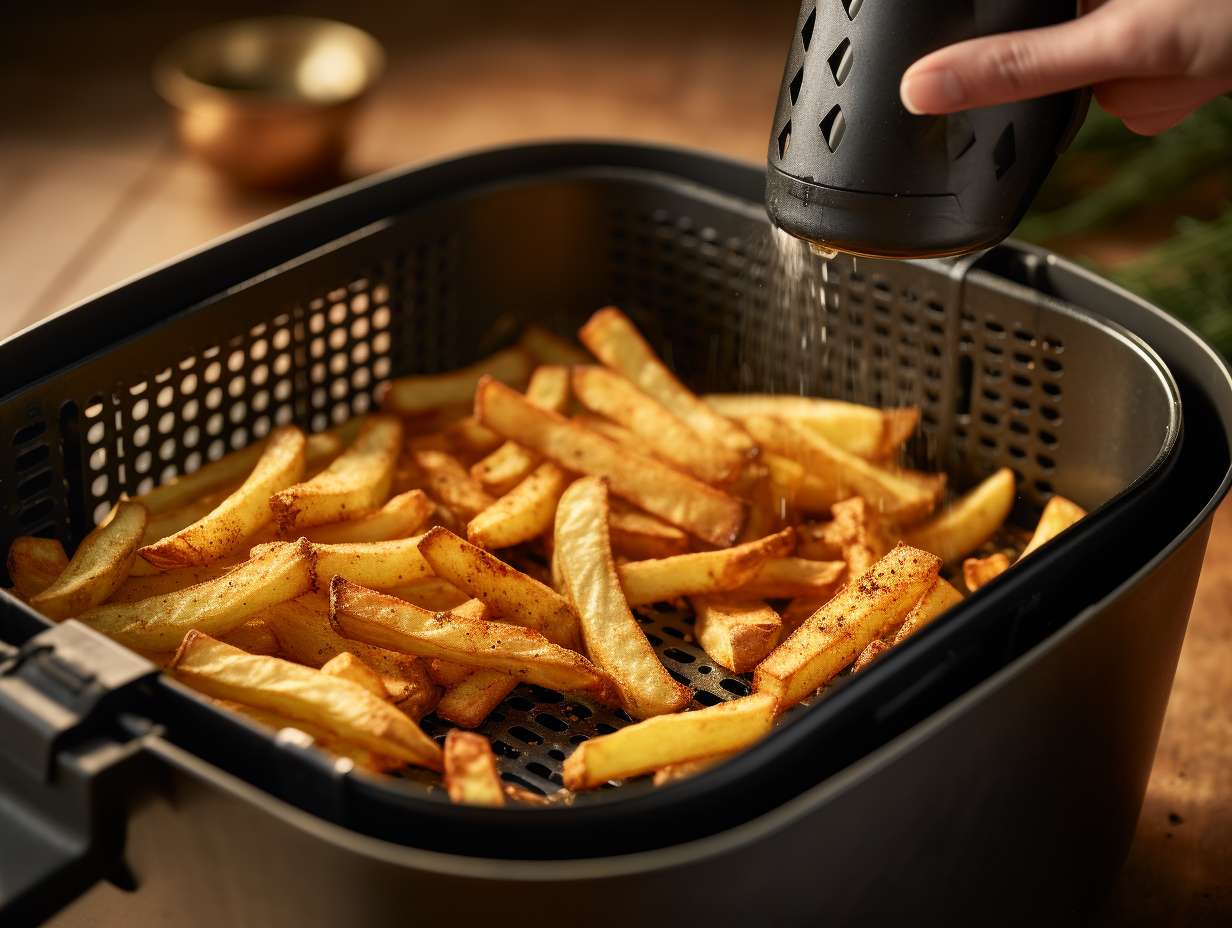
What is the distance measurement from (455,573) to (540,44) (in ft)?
9.10

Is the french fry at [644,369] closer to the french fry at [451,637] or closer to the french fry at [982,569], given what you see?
the french fry at [982,569]

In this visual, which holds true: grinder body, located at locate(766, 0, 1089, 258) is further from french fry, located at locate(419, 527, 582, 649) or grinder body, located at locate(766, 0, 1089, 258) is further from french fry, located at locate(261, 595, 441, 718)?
french fry, located at locate(261, 595, 441, 718)

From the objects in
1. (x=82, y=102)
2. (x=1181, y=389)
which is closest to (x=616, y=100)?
(x=82, y=102)

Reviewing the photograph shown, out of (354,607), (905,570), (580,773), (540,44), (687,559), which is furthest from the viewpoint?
(540,44)

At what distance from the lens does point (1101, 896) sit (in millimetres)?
1672

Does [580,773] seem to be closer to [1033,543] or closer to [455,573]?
[455,573]

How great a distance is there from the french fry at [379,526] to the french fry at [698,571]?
0.88 ft

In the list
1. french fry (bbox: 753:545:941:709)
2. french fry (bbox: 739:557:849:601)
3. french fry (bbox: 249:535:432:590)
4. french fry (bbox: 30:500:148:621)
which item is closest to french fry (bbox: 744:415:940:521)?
french fry (bbox: 739:557:849:601)

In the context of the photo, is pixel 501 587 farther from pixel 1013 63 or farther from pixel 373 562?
pixel 1013 63

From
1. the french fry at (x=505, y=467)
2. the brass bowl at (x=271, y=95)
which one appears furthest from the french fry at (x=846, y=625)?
the brass bowl at (x=271, y=95)

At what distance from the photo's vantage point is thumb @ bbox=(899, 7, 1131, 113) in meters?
1.28

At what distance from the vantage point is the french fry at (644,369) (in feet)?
6.49

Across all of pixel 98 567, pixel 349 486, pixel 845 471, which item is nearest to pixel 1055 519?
pixel 845 471

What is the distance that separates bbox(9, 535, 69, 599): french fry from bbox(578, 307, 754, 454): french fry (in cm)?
79
